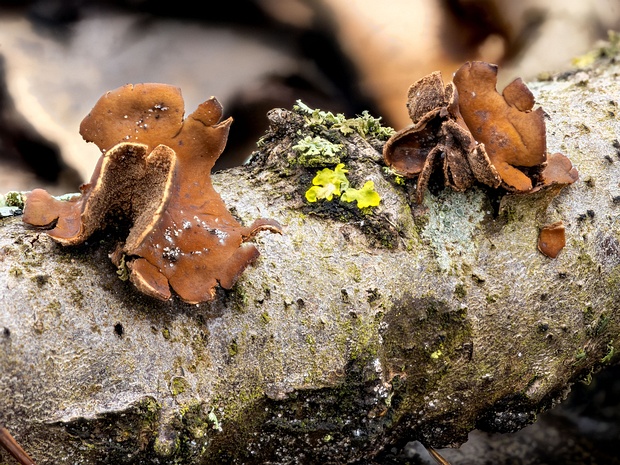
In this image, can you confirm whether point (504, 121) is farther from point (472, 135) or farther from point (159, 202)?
point (159, 202)

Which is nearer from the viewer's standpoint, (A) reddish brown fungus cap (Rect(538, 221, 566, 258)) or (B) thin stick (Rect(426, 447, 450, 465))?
(A) reddish brown fungus cap (Rect(538, 221, 566, 258))

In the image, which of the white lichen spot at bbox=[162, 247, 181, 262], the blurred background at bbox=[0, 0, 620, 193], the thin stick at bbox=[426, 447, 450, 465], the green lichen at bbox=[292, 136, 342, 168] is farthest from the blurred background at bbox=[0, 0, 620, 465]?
the white lichen spot at bbox=[162, 247, 181, 262]

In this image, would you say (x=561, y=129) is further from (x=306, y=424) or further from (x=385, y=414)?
(x=306, y=424)

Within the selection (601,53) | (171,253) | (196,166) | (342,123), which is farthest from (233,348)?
(601,53)

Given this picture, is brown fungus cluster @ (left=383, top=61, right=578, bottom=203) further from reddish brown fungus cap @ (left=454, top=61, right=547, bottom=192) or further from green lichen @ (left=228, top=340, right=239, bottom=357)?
green lichen @ (left=228, top=340, right=239, bottom=357)

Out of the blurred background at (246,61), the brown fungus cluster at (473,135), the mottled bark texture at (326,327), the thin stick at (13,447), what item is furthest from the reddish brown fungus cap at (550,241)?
the thin stick at (13,447)

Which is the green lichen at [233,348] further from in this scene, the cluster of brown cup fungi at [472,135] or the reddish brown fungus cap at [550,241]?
the reddish brown fungus cap at [550,241]
